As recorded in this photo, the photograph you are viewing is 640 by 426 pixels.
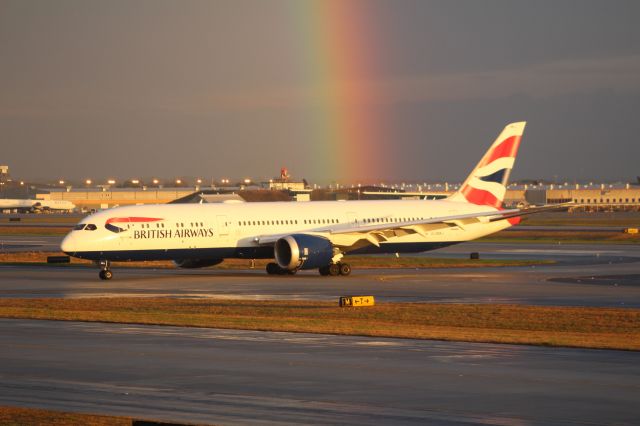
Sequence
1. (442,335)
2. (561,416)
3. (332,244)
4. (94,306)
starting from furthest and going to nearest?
(332,244) < (94,306) < (442,335) < (561,416)

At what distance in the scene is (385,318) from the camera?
35.6 metres

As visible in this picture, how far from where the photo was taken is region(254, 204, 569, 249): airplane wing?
59219 mm

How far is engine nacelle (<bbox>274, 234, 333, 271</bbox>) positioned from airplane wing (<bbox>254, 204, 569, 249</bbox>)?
3.21ft

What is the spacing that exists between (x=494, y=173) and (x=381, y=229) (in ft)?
35.2

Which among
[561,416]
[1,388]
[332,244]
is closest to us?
[561,416]

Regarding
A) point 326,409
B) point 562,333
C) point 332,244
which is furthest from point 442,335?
point 332,244

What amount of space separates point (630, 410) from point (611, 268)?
1662 inches

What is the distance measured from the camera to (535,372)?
925 inches

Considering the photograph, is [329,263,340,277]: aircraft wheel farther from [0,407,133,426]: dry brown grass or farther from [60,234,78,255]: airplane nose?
[0,407,133,426]: dry brown grass

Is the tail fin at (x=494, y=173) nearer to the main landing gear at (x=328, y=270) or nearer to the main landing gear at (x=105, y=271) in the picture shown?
the main landing gear at (x=328, y=270)

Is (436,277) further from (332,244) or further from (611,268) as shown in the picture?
(611,268)

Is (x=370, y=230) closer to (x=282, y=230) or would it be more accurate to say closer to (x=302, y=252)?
(x=282, y=230)

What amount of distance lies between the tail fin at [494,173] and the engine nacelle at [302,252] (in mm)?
12215

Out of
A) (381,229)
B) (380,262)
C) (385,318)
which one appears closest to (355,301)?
(385,318)
